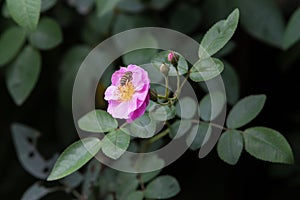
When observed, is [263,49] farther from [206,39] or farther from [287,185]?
[206,39]

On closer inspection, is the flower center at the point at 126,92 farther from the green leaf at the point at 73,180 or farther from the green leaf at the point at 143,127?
the green leaf at the point at 73,180

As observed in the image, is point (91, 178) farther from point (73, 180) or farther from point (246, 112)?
point (246, 112)

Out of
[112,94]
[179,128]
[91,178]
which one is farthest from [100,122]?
[91,178]

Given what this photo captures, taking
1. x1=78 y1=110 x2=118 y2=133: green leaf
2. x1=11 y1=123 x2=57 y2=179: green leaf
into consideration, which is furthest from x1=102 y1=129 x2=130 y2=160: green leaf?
x1=11 y1=123 x2=57 y2=179: green leaf

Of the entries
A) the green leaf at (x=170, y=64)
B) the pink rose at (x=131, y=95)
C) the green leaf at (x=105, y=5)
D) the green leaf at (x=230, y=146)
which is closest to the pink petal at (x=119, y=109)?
the pink rose at (x=131, y=95)

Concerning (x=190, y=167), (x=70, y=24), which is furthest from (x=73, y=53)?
(x=190, y=167)

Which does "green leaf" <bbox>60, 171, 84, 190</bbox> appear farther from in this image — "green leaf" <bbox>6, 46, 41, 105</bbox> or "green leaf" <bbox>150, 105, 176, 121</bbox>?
"green leaf" <bbox>150, 105, 176, 121</bbox>
